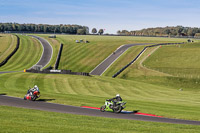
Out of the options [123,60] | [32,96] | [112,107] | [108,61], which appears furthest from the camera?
[108,61]

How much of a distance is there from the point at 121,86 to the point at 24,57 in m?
61.7

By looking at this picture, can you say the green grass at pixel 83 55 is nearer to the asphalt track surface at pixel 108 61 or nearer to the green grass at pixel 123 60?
the asphalt track surface at pixel 108 61

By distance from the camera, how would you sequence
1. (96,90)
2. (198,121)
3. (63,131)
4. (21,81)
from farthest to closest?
(21,81) < (96,90) < (198,121) < (63,131)

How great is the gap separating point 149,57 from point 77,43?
144 ft

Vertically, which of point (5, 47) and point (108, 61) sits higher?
point (5, 47)

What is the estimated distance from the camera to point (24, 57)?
106188 millimetres

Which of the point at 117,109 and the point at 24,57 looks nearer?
the point at 117,109

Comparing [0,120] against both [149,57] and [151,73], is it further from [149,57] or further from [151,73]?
[149,57]

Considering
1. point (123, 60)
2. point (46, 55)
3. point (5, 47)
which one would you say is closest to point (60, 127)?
point (123, 60)

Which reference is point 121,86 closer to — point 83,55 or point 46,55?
point 83,55

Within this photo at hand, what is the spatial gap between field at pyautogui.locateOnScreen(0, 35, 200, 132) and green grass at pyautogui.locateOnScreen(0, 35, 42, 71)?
4.23ft

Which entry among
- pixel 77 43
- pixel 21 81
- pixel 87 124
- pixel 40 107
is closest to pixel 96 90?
pixel 21 81

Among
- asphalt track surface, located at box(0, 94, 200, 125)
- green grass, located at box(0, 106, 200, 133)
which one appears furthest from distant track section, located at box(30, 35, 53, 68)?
green grass, located at box(0, 106, 200, 133)

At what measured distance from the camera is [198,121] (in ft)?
81.9
